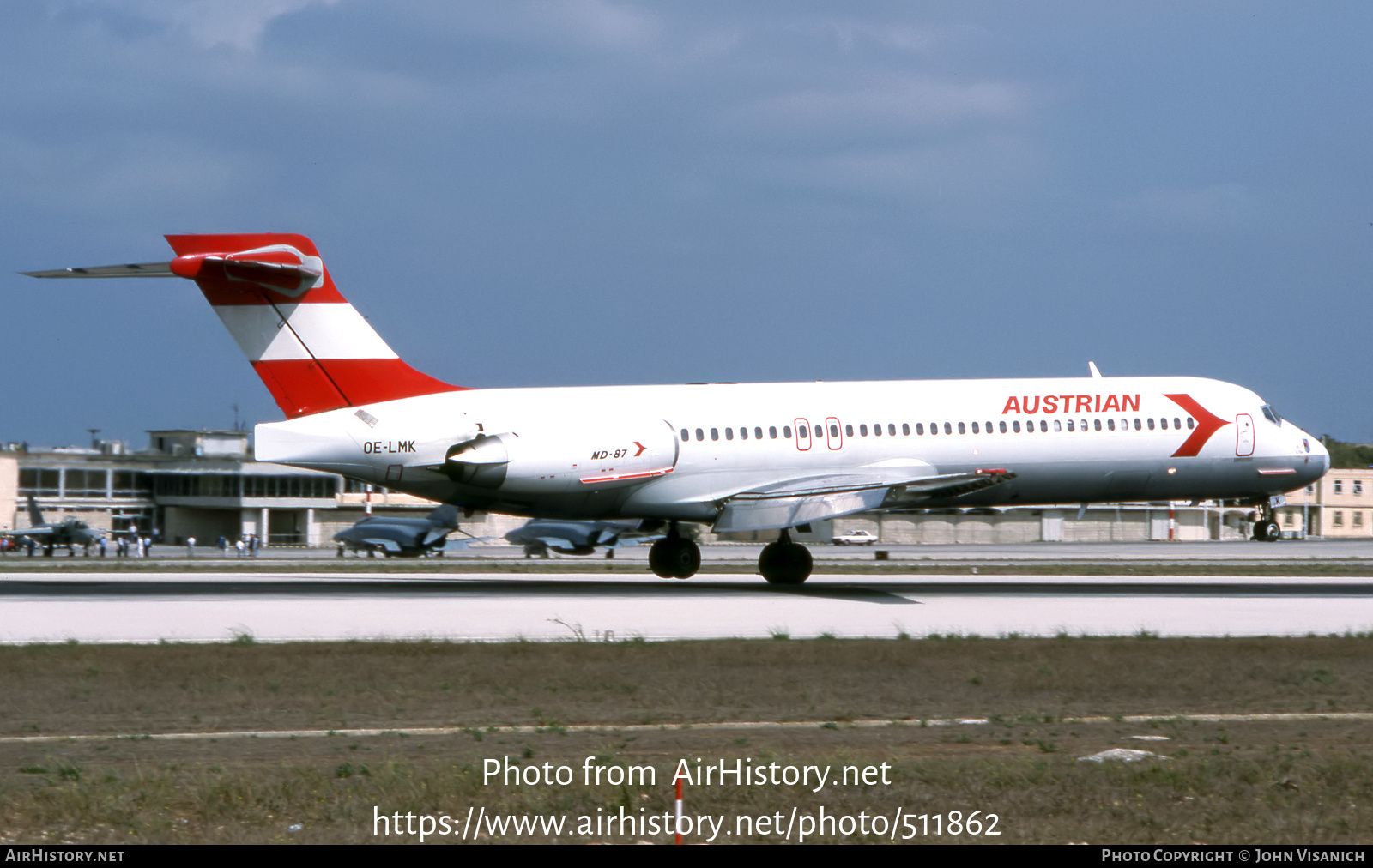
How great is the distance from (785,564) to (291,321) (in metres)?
11.5

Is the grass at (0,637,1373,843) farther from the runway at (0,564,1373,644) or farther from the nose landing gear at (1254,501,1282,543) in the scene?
the nose landing gear at (1254,501,1282,543)

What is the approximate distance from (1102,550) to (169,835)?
68350mm

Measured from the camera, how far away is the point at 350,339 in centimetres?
2955

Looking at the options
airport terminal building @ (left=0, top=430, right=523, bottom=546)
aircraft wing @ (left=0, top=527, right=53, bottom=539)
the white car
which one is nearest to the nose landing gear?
the white car

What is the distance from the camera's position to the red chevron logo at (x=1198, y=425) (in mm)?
32094

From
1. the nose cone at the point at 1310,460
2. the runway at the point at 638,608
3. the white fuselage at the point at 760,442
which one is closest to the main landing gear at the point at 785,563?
the runway at the point at 638,608

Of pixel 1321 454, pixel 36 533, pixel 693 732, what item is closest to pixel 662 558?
pixel 1321 454

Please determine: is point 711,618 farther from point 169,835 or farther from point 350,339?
point 169,835

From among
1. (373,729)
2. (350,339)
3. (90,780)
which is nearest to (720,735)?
(373,729)

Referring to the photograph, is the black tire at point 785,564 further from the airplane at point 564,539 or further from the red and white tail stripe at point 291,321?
the airplane at point 564,539

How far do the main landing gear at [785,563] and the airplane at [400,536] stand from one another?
1401 inches

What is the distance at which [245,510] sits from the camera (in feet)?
319

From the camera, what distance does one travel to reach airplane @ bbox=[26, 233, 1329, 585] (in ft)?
95.6

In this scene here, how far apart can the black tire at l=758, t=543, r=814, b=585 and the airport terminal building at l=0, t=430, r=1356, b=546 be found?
206ft
